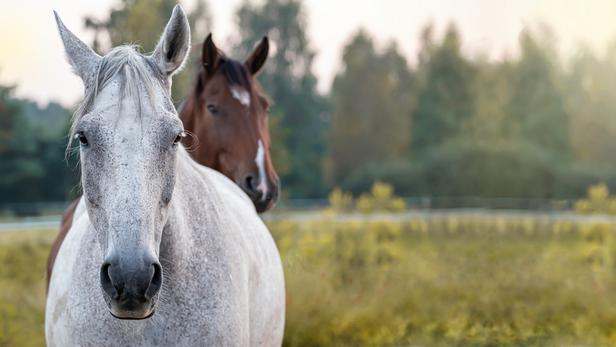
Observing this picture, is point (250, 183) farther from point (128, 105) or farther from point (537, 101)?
point (537, 101)

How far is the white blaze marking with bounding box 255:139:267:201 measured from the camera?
5453 mm

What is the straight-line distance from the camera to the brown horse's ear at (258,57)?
6137 mm

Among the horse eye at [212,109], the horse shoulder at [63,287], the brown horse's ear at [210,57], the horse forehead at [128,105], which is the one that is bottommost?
the horse shoulder at [63,287]

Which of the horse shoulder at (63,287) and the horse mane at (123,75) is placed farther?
the horse shoulder at (63,287)

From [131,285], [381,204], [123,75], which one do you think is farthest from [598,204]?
[131,285]

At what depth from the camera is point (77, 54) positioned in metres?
3.11

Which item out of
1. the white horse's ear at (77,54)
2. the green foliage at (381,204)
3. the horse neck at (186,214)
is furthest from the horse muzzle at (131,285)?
the green foliage at (381,204)

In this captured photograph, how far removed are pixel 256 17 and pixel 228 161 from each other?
134ft

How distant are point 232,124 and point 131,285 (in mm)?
3298

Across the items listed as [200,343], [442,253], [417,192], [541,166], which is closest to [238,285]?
[200,343]

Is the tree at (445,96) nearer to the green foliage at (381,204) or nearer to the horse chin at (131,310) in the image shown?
the green foliage at (381,204)

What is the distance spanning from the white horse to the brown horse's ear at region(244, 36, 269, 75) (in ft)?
8.22

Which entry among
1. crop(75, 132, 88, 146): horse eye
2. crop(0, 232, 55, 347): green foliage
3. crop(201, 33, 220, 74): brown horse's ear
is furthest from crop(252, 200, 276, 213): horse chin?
crop(0, 232, 55, 347): green foliage

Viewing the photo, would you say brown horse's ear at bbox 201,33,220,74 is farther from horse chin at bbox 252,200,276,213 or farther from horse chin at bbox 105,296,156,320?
horse chin at bbox 105,296,156,320
